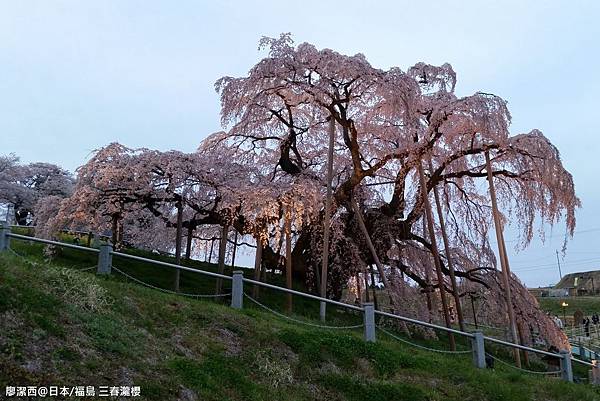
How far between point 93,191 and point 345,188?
752cm

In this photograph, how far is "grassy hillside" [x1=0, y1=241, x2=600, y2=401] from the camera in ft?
19.0

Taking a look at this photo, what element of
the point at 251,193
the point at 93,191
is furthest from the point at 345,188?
the point at 93,191

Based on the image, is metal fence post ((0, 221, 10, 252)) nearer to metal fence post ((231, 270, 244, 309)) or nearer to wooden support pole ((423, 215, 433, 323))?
metal fence post ((231, 270, 244, 309))

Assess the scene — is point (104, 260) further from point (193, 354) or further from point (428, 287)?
point (428, 287)

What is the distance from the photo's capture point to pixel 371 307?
1023 cm

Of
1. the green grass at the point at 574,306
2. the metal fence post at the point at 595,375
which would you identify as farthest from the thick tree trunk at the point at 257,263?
the green grass at the point at 574,306

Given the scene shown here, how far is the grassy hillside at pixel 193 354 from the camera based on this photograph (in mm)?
5777

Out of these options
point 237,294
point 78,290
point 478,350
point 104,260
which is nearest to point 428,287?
point 478,350

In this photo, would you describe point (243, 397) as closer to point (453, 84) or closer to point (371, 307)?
point (371, 307)

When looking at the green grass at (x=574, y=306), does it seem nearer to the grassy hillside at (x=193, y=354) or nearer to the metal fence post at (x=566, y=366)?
the metal fence post at (x=566, y=366)

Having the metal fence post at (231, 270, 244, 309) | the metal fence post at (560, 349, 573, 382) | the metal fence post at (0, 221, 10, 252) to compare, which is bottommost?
the metal fence post at (560, 349, 573, 382)

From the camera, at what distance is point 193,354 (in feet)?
23.4

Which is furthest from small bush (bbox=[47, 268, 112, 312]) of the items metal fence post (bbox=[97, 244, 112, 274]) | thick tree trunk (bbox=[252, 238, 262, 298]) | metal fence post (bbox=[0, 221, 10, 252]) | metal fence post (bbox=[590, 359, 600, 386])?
metal fence post (bbox=[590, 359, 600, 386])

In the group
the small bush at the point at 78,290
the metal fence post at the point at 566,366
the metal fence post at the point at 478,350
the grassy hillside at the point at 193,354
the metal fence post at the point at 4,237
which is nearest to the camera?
the grassy hillside at the point at 193,354
